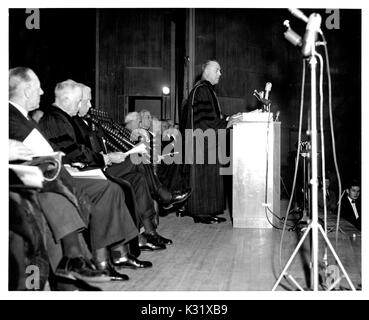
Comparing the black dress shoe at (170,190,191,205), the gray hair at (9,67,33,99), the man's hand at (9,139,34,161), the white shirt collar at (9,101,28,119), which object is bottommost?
the black dress shoe at (170,190,191,205)

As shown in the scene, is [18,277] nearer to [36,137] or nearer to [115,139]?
[36,137]

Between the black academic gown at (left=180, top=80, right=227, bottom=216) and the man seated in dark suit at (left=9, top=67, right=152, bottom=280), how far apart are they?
2.12m

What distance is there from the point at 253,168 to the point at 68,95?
2259mm

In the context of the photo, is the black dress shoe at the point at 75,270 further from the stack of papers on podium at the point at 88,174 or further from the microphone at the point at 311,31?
the microphone at the point at 311,31

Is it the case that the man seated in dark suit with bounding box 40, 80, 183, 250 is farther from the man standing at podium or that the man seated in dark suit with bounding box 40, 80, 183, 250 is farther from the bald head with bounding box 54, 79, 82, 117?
the man standing at podium

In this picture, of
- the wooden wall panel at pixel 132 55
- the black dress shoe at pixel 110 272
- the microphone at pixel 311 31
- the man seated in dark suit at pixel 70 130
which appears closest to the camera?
the microphone at pixel 311 31

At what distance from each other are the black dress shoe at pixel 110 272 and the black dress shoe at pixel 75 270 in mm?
168

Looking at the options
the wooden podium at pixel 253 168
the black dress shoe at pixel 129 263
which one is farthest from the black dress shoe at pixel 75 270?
the wooden podium at pixel 253 168

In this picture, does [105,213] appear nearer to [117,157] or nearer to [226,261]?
[117,157]

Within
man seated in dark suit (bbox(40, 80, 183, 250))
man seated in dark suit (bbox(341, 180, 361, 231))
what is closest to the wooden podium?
man seated in dark suit (bbox(341, 180, 361, 231))

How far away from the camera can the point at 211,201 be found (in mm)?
5555

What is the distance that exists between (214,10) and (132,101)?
281 centimetres

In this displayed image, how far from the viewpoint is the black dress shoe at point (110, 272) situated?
3.04 meters

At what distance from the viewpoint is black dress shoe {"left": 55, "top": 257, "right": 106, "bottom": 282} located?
2.83 metres
